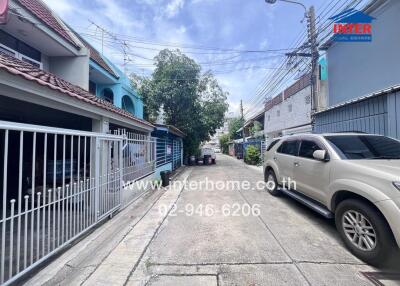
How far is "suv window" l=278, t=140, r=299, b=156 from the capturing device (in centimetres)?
→ 550

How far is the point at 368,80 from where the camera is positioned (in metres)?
8.44

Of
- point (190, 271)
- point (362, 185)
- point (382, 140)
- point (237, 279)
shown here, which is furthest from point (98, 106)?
point (382, 140)

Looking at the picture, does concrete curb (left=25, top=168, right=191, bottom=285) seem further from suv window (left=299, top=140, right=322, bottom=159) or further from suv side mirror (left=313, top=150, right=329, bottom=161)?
suv window (left=299, top=140, right=322, bottom=159)

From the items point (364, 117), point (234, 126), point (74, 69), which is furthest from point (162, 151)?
point (234, 126)

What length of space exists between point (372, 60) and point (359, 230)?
7994 mm

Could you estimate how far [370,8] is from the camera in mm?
8164

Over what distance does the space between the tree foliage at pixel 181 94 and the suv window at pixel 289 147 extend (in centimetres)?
1163

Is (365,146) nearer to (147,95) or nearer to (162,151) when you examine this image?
(162,151)

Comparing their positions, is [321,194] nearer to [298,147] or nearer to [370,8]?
[298,147]

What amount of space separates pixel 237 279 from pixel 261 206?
3.39 m

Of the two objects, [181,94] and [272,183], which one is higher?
[181,94]

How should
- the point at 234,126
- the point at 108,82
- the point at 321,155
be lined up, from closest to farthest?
the point at 321,155
the point at 108,82
the point at 234,126

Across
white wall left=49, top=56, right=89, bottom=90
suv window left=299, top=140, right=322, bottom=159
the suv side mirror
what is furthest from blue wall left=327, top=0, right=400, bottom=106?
white wall left=49, top=56, right=89, bottom=90

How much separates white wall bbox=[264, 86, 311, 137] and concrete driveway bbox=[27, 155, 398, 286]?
9.79m
